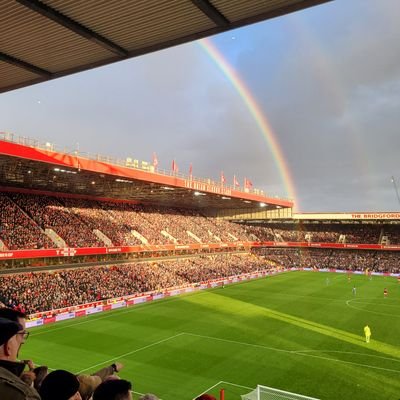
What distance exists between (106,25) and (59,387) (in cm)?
660

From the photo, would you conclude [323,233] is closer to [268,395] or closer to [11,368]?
[268,395]

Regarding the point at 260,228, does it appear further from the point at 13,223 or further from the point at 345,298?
the point at 13,223

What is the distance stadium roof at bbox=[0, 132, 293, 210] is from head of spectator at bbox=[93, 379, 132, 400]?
26.9 meters

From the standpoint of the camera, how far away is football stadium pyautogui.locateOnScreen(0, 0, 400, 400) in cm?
727

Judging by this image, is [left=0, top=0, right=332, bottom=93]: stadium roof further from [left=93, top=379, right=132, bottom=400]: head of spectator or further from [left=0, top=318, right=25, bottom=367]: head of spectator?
[left=93, top=379, right=132, bottom=400]: head of spectator

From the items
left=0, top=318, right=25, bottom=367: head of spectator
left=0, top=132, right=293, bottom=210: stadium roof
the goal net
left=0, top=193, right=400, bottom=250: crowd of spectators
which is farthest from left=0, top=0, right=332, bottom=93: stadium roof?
left=0, top=193, right=400, bottom=250: crowd of spectators

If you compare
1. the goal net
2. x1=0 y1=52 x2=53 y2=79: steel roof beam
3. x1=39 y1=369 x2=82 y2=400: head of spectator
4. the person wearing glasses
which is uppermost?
x1=0 y1=52 x2=53 y2=79: steel roof beam

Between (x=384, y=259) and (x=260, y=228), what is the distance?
2549 cm

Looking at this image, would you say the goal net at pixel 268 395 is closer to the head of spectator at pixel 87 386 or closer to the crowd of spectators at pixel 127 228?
the head of spectator at pixel 87 386

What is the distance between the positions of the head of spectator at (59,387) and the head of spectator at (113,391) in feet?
0.84

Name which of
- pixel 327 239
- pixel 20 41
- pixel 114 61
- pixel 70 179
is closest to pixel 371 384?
pixel 114 61

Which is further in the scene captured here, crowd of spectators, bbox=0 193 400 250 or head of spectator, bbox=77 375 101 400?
crowd of spectators, bbox=0 193 400 250

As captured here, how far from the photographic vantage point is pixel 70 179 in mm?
39062

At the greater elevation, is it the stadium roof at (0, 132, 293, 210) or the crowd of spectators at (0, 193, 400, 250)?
the stadium roof at (0, 132, 293, 210)
